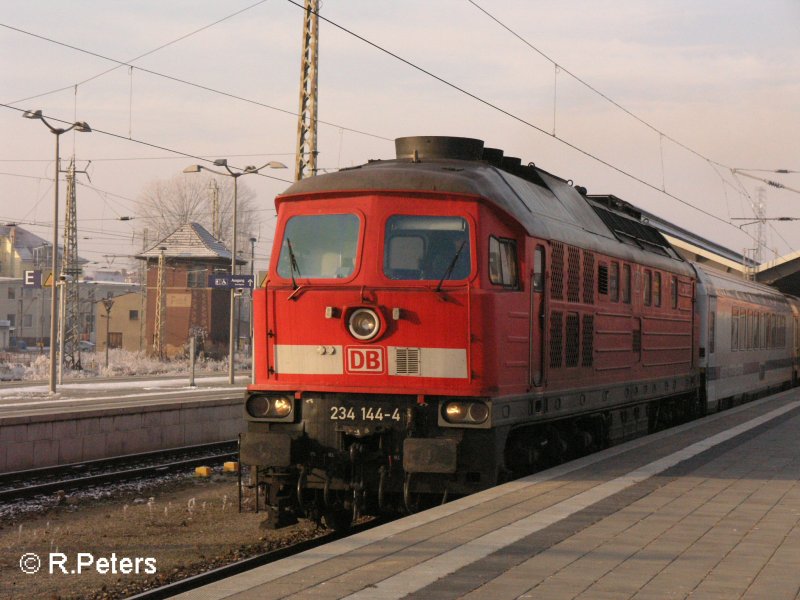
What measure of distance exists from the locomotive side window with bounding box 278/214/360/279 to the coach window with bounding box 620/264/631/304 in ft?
17.2


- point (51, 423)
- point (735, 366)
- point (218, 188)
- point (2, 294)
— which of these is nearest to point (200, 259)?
point (218, 188)

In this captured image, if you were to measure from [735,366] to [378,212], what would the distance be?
16878mm

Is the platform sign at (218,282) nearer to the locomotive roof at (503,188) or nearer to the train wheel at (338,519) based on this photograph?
the locomotive roof at (503,188)

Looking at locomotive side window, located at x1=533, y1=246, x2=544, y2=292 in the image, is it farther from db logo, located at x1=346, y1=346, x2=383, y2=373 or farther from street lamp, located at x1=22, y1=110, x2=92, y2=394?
street lamp, located at x1=22, y1=110, x2=92, y2=394

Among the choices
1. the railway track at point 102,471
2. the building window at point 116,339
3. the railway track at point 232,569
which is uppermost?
the building window at point 116,339

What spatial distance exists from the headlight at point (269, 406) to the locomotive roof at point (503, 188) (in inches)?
81.3

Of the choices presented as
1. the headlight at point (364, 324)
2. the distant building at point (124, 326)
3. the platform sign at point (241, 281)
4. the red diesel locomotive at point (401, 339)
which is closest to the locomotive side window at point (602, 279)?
the red diesel locomotive at point (401, 339)

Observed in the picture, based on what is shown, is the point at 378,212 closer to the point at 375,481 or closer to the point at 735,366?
the point at 375,481

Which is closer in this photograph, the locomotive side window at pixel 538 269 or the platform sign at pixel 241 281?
the locomotive side window at pixel 538 269

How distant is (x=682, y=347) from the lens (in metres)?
19.2

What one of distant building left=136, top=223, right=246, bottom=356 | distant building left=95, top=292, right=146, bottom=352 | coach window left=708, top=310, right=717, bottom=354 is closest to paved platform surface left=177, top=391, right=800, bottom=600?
coach window left=708, top=310, right=717, bottom=354

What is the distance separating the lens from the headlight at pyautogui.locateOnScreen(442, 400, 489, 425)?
10.1m

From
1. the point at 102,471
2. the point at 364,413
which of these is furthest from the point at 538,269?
the point at 102,471

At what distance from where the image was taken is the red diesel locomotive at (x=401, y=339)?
10.2m
